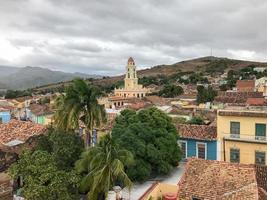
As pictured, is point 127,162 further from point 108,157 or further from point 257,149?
point 257,149

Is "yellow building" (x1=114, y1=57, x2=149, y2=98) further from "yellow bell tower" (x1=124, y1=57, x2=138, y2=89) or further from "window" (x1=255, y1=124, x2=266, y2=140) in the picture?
"window" (x1=255, y1=124, x2=266, y2=140)

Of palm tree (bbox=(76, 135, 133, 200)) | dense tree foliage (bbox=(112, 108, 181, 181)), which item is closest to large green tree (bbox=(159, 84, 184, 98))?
dense tree foliage (bbox=(112, 108, 181, 181))

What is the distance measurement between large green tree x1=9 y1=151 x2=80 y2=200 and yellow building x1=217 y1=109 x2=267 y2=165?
1303 cm

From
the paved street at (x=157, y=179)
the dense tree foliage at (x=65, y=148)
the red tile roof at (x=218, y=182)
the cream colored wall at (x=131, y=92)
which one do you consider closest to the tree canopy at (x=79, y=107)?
the dense tree foliage at (x=65, y=148)

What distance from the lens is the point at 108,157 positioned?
17.3m

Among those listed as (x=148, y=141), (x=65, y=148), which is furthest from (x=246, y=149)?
(x=65, y=148)

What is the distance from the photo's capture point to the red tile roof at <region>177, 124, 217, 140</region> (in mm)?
27016

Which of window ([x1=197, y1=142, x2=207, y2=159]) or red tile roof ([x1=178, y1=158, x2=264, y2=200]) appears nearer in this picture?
red tile roof ([x1=178, y1=158, x2=264, y2=200])

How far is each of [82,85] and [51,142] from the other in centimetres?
470

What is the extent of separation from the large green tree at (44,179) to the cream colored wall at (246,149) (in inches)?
517

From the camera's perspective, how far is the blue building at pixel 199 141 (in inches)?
1055

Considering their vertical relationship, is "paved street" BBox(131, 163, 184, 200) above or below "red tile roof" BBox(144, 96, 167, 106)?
below

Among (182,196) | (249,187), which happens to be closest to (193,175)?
(182,196)

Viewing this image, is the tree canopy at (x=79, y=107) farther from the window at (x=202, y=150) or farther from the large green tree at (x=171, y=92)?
the large green tree at (x=171, y=92)
